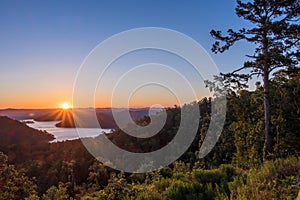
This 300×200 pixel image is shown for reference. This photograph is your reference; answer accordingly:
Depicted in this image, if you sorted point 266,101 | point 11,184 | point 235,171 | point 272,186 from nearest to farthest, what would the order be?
point 272,186 < point 235,171 < point 266,101 < point 11,184

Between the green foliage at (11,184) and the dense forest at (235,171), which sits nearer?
the dense forest at (235,171)

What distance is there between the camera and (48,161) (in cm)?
3631

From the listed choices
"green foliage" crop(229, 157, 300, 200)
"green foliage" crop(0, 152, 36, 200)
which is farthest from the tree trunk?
"green foliage" crop(0, 152, 36, 200)

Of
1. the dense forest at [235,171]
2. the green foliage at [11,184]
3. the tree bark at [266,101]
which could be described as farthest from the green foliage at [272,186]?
the green foliage at [11,184]

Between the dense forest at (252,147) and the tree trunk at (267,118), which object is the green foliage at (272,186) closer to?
the dense forest at (252,147)

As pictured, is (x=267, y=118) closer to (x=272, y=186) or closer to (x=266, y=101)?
(x=266, y=101)

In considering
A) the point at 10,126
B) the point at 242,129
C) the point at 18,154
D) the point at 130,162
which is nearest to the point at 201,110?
the point at 130,162

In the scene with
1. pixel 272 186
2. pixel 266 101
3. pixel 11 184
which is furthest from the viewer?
pixel 11 184

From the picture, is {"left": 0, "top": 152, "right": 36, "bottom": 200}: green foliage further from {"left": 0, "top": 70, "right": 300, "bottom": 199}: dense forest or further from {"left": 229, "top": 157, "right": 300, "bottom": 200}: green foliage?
{"left": 229, "top": 157, "right": 300, "bottom": 200}: green foliage

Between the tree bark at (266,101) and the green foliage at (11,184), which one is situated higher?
the tree bark at (266,101)

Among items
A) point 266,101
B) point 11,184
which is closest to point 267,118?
point 266,101

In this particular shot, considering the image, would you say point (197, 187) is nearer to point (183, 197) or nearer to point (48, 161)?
point (183, 197)

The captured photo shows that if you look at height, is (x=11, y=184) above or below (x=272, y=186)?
below

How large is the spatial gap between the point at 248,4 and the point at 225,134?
8.02m
